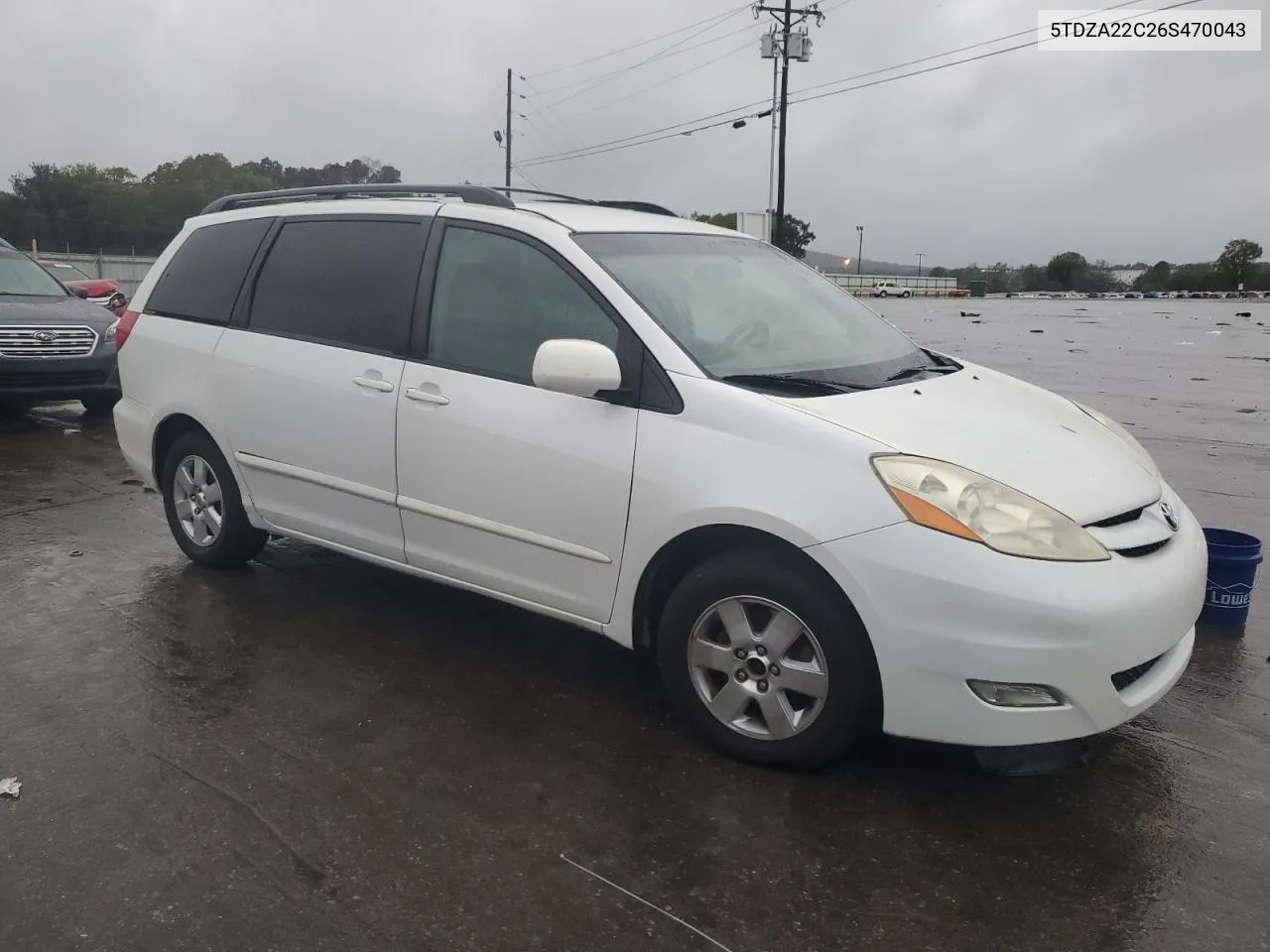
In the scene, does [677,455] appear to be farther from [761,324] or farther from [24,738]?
[24,738]

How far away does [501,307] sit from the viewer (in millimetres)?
3916

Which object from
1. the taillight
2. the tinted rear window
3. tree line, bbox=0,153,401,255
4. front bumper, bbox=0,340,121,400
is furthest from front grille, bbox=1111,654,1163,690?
tree line, bbox=0,153,401,255

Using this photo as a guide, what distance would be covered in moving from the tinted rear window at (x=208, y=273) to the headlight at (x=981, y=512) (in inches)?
133

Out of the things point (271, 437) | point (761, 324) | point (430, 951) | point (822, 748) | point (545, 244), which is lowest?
point (430, 951)

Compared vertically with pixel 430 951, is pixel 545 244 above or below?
above

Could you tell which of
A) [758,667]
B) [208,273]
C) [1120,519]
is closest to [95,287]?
[208,273]

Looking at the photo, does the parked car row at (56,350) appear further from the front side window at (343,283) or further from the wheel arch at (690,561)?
the wheel arch at (690,561)

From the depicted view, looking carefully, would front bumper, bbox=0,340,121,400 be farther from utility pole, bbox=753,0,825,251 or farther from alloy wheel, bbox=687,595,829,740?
utility pole, bbox=753,0,825,251

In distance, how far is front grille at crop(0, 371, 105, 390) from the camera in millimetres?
9406

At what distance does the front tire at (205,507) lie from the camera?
195 inches

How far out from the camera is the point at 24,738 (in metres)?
3.44

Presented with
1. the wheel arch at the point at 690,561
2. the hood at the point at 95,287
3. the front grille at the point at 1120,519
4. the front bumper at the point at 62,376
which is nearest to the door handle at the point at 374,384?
the wheel arch at the point at 690,561

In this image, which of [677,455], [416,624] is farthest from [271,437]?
[677,455]

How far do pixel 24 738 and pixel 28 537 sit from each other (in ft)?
9.15
